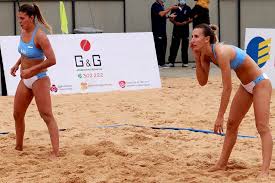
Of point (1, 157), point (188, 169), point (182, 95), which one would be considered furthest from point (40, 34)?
point (182, 95)

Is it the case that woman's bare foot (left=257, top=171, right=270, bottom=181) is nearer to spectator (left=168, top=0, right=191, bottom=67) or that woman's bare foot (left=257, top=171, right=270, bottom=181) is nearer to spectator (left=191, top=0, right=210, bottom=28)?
spectator (left=191, top=0, right=210, bottom=28)

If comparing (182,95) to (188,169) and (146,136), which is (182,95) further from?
(188,169)

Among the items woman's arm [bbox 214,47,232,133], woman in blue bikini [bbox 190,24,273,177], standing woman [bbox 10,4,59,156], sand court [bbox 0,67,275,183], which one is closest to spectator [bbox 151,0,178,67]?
sand court [bbox 0,67,275,183]

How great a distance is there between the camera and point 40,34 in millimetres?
7742

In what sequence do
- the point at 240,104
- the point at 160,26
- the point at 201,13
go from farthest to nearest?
the point at 160,26 → the point at 201,13 → the point at 240,104

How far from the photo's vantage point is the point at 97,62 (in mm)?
14094

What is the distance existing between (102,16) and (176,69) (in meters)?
2.92

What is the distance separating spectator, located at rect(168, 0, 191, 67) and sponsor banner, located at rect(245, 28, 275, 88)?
4.54 meters

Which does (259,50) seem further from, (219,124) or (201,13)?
(219,124)

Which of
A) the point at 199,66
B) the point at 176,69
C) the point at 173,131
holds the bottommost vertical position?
the point at 176,69

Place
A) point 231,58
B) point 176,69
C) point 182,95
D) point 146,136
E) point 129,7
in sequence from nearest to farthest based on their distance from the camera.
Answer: point 231,58 < point 146,136 < point 182,95 < point 176,69 < point 129,7

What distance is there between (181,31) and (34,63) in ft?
39.0

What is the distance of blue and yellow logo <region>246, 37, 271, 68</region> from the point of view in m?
14.3

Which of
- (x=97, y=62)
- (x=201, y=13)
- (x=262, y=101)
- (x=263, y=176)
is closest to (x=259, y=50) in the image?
(x=97, y=62)
